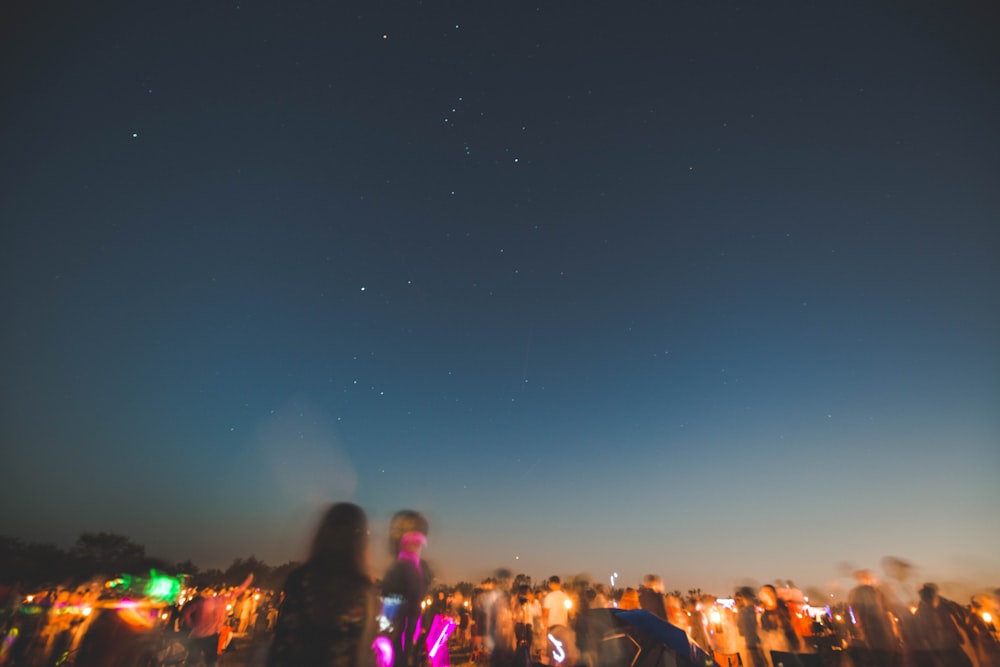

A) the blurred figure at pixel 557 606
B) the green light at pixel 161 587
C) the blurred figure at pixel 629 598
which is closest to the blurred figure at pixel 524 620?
the blurred figure at pixel 557 606

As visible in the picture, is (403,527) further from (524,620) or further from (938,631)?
(524,620)

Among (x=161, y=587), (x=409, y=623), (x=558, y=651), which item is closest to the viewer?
(x=409, y=623)

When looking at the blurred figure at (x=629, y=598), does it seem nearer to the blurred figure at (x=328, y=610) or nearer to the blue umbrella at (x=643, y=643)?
the blue umbrella at (x=643, y=643)

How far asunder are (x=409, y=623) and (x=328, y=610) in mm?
1353

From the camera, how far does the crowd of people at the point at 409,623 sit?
265 centimetres

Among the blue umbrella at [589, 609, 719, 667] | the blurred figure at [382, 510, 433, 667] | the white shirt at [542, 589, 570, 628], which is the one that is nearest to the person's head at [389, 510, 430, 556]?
the blurred figure at [382, 510, 433, 667]

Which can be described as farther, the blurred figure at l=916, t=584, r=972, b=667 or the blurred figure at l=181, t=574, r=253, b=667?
the blurred figure at l=916, t=584, r=972, b=667

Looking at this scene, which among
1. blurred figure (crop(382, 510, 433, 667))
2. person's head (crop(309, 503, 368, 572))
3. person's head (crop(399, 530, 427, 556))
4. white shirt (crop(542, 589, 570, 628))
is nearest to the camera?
person's head (crop(309, 503, 368, 572))

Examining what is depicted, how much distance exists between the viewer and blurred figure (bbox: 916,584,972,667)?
732 cm

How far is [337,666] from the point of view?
8.14 feet

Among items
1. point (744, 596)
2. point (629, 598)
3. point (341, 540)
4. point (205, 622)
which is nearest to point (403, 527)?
point (341, 540)

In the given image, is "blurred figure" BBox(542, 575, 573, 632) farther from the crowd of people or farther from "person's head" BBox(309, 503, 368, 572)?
"person's head" BBox(309, 503, 368, 572)

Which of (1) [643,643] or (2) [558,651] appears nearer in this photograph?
(1) [643,643]

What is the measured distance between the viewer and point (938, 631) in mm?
7637
